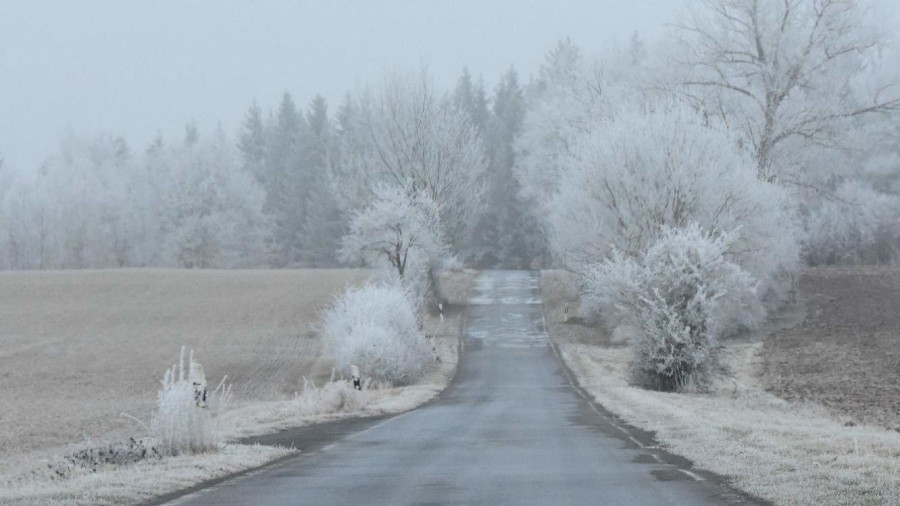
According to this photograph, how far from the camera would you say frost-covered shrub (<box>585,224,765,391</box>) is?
30.6 m

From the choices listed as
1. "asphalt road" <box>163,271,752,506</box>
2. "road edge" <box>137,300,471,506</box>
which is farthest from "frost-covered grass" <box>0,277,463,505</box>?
"asphalt road" <box>163,271,752,506</box>

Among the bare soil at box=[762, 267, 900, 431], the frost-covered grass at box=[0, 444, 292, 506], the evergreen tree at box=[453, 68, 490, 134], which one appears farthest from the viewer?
the evergreen tree at box=[453, 68, 490, 134]

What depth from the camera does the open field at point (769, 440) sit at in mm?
10727

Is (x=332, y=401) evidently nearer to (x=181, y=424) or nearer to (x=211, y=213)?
(x=181, y=424)

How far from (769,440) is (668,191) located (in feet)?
89.6

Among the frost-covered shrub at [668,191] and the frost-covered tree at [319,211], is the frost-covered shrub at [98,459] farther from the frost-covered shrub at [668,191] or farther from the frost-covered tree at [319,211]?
the frost-covered tree at [319,211]

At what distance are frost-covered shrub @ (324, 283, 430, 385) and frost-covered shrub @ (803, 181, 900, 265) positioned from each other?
102ft

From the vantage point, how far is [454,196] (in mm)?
62906

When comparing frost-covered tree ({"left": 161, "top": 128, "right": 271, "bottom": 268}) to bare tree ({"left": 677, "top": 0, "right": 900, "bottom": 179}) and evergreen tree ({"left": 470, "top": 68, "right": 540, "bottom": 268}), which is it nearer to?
evergreen tree ({"left": 470, "top": 68, "right": 540, "bottom": 268})

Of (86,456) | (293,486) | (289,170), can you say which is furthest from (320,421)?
(289,170)

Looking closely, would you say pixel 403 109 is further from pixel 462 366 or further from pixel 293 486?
pixel 293 486

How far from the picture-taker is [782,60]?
47.6m

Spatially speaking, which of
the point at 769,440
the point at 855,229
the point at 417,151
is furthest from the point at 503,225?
the point at 769,440

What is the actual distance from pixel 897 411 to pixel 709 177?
60.5 feet
